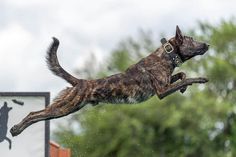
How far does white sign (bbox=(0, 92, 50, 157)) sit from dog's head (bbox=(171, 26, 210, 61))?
8.16 meters

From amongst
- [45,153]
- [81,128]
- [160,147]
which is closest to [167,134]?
[160,147]

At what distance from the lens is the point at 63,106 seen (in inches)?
448

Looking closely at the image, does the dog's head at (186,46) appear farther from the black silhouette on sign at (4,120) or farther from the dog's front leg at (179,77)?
the black silhouette on sign at (4,120)

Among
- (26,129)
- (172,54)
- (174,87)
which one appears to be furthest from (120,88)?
(26,129)

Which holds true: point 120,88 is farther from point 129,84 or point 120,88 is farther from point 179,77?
point 179,77

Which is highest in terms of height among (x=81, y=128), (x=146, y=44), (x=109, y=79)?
(x=146, y=44)

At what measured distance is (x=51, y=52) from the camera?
11.7m

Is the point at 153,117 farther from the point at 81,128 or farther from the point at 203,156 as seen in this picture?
the point at 81,128

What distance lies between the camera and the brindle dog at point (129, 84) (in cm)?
1128

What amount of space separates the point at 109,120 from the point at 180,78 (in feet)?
147

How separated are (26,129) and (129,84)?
28.4 ft

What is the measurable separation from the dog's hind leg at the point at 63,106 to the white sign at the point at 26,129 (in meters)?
8.08

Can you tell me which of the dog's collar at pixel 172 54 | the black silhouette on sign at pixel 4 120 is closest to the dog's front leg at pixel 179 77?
the dog's collar at pixel 172 54

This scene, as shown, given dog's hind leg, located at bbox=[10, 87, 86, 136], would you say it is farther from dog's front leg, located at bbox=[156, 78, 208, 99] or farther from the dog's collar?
the dog's collar
